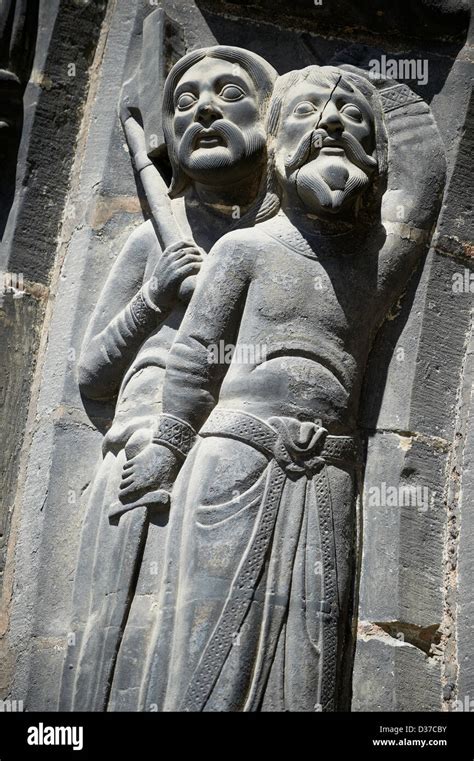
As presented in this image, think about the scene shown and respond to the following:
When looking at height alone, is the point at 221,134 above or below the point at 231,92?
below

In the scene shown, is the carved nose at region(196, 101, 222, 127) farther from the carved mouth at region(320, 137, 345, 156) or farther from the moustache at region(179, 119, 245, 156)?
the carved mouth at region(320, 137, 345, 156)

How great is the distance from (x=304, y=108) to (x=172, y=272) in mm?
→ 901

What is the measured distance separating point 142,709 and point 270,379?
1.40 meters

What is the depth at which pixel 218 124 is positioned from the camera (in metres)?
5.75

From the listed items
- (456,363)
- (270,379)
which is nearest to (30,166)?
(270,379)

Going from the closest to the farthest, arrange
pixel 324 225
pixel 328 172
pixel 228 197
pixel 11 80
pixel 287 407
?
1. pixel 287 407
2. pixel 328 172
3. pixel 324 225
4. pixel 228 197
5. pixel 11 80

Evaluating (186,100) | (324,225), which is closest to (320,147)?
(324,225)

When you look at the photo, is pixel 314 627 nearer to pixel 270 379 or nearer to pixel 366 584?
pixel 366 584

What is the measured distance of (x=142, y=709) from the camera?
5.16 m

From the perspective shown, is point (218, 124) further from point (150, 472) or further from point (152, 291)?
point (150, 472)

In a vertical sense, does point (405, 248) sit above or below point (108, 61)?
below

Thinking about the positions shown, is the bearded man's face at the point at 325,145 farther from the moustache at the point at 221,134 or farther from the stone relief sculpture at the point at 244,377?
the moustache at the point at 221,134

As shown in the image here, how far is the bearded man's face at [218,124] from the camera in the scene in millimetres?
5754

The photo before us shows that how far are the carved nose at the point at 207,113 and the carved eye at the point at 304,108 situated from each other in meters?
0.34
